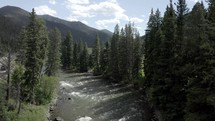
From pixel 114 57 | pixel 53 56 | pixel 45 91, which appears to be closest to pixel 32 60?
pixel 45 91

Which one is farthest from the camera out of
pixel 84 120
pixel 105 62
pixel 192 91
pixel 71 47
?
pixel 71 47

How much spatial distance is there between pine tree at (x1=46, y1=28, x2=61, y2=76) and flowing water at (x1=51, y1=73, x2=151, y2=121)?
16.2 feet

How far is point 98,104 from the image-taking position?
5641 cm

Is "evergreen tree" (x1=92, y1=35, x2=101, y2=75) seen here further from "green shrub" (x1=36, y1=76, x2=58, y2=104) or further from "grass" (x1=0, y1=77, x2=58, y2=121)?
"grass" (x1=0, y1=77, x2=58, y2=121)

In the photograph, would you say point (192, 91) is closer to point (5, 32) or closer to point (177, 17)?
point (177, 17)

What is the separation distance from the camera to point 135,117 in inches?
1817

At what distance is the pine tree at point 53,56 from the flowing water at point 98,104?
4.94m

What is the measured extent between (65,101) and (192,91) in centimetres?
3647

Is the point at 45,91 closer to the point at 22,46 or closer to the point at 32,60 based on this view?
the point at 32,60

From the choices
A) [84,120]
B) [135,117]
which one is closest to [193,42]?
[135,117]

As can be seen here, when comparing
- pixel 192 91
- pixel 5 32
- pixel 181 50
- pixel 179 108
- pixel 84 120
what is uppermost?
pixel 5 32

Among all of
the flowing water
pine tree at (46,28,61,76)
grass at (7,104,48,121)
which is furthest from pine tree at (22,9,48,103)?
pine tree at (46,28,61,76)

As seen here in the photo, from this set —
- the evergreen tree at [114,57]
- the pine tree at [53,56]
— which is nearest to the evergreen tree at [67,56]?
the evergreen tree at [114,57]

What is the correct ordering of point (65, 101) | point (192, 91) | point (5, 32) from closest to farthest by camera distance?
1. point (192, 91)
2. point (5, 32)
3. point (65, 101)
